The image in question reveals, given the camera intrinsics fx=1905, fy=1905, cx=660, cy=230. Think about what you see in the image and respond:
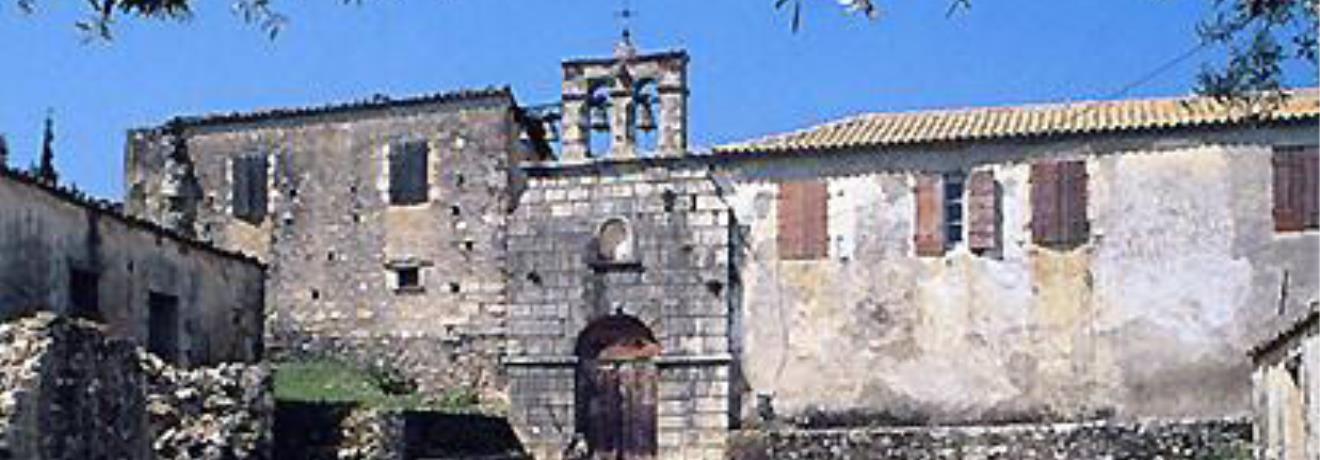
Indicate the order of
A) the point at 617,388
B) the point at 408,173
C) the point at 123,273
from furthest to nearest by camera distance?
the point at 408,173 → the point at 617,388 → the point at 123,273

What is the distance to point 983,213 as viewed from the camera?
2767 cm

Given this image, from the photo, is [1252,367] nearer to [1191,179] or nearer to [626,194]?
[1191,179]

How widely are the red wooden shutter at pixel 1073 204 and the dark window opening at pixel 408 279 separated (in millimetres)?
11541

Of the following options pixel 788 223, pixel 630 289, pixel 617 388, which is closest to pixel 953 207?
pixel 788 223

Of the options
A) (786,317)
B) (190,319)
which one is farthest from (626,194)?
(190,319)

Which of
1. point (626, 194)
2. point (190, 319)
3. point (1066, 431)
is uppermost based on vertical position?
point (626, 194)

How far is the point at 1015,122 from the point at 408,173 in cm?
1087

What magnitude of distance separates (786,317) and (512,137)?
7.15 meters

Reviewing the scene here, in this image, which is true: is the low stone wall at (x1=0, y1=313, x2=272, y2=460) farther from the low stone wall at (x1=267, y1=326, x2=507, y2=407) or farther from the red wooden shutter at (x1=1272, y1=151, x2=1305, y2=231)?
the low stone wall at (x1=267, y1=326, x2=507, y2=407)

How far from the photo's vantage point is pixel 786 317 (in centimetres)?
2838

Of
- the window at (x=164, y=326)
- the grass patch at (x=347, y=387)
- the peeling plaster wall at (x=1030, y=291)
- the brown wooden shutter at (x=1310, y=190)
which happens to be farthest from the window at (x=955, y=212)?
the window at (x=164, y=326)

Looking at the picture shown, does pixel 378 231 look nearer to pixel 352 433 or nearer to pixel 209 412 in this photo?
pixel 352 433

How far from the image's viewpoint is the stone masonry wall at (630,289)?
28.8m

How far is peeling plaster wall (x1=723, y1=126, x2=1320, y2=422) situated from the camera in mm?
26578
